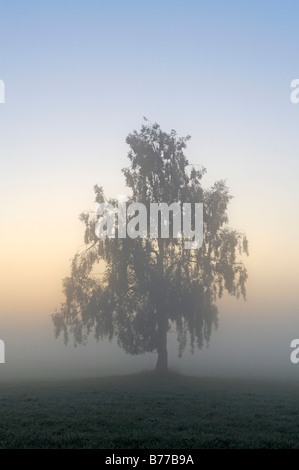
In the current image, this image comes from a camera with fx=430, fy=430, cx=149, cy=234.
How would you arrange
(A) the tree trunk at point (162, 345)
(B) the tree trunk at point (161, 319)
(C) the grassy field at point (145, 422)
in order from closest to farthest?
(C) the grassy field at point (145, 422) → (B) the tree trunk at point (161, 319) → (A) the tree trunk at point (162, 345)

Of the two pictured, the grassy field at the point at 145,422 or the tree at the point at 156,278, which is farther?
the tree at the point at 156,278

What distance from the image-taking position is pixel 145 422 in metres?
13.4

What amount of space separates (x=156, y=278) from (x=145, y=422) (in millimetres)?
21335

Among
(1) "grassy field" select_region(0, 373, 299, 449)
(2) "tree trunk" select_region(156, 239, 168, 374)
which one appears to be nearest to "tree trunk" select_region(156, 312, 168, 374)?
(2) "tree trunk" select_region(156, 239, 168, 374)

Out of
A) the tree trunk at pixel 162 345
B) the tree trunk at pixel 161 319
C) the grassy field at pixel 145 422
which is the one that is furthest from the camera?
the tree trunk at pixel 162 345

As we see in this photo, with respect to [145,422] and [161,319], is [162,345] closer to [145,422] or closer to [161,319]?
[161,319]

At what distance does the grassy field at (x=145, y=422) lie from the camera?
10.8 m

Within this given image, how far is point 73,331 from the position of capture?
35.9m

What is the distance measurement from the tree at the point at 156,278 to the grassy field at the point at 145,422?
14.5 meters

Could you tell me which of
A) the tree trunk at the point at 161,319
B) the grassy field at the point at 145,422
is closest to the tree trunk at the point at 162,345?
the tree trunk at the point at 161,319

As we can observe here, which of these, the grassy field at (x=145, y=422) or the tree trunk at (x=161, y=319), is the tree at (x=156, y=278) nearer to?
the tree trunk at (x=161, y=319)

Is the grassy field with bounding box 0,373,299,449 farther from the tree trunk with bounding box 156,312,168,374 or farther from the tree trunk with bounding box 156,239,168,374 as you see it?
the tree trunk with bounding box 156,312,168,374

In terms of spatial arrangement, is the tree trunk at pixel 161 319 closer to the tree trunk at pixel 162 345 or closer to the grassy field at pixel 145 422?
the tree trunk at pixel 162 345

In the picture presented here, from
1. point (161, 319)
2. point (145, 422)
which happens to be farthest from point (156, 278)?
point (145, 422)
